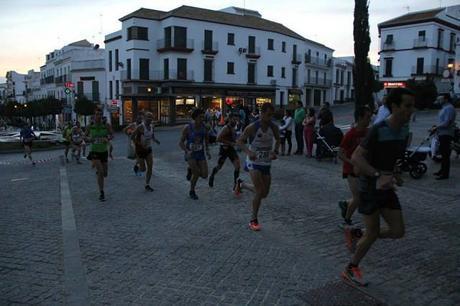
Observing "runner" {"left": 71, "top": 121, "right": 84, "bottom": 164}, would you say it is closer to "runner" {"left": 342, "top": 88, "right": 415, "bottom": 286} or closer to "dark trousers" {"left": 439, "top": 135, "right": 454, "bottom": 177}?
"dark trousers" {"left": 439, "top": 135, "right": 454, "bottom": 177}

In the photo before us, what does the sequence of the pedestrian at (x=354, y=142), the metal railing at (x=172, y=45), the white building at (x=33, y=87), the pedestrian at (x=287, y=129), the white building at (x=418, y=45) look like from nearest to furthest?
the pedestrian at (x=354, y=142)
the pedestrian at (x=287, y=129)
the metal railing at (x=172, y=45)
the white building at (x=418, y=45)
the white building at (x=33, y=87)

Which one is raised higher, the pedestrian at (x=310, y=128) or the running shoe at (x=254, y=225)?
the pedestrian at (x=310, y=128)

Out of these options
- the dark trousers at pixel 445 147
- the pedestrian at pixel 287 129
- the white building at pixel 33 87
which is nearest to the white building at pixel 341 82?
the white building at pixel 33 87

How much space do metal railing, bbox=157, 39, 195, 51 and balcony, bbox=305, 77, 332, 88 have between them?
1965cm

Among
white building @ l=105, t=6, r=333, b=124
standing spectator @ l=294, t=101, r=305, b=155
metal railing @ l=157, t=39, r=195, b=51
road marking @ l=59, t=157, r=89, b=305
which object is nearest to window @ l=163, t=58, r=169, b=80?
white building @ l=105, t=6, r=333, b=124

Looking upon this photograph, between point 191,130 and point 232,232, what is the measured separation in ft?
9.03

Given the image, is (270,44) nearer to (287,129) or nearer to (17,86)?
(287,129)

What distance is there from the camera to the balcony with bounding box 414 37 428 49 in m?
50.1

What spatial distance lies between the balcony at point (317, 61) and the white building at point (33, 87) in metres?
50.9

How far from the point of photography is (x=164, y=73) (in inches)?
1810

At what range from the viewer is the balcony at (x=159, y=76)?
4506 centimetres

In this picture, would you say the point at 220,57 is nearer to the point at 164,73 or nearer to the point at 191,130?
the point at 164,73

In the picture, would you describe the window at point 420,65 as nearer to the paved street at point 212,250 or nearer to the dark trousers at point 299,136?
the dark trousers at point 299,136

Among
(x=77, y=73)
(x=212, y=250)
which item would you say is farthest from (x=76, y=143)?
(x=77, y=73)
